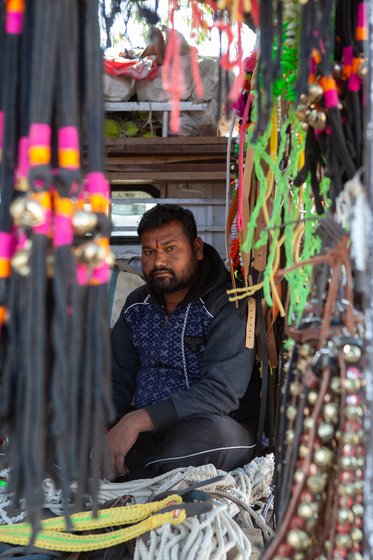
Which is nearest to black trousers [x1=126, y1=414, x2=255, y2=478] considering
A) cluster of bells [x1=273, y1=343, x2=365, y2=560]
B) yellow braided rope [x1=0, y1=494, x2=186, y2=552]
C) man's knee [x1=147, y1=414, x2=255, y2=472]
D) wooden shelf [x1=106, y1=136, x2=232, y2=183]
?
man's knee [x1=147, y1=414, x2=255, y2=472]

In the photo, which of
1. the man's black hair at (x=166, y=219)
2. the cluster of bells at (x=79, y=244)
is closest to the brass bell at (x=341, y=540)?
the cluster of bells at (x=79, y=244)

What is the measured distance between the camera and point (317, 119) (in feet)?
3.85

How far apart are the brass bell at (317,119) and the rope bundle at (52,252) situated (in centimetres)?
39

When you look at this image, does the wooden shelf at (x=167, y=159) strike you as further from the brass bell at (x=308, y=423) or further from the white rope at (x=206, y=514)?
the brass bell at (x=308, y=423)

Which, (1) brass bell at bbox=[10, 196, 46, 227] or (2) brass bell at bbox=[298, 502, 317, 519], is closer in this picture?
(1) brass bell at bbox=[10, 196, 46, 227]

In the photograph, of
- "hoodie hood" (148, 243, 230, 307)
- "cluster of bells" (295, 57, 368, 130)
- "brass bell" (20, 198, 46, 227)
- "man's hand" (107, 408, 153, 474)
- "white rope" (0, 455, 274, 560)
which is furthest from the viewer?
"hoodie hood" (148, 243, 230, 307)

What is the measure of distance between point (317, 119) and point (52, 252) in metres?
0.53

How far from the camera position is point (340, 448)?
1.06 meters

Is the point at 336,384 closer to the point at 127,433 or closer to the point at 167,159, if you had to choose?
the point at 127,433

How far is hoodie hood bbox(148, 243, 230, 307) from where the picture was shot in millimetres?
2916

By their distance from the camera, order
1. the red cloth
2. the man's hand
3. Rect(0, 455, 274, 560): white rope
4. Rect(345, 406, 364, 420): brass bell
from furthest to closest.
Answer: the red cloth → the man's hand → Rect(0, 455, 274, 560): white rope → Rect(345, 406, 364, 420): brass bell

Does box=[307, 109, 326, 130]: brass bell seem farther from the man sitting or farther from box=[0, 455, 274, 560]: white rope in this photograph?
the man sitting

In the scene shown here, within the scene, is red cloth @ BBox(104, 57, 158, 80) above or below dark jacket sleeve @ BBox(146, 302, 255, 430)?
above

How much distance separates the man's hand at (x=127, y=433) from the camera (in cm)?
257
